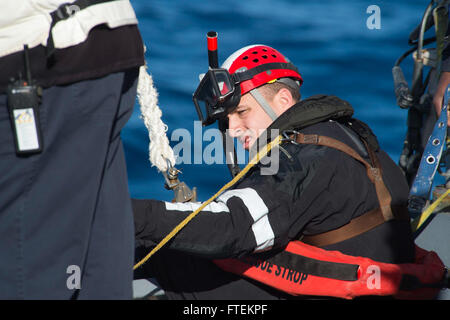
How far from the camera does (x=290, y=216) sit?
1.66 m

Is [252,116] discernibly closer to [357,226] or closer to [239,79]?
[239,79]

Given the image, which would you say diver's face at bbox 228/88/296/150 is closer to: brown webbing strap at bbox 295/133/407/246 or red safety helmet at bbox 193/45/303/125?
red safety helmet at bbox 193/45/303/125

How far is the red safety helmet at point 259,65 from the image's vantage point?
214 centimetres

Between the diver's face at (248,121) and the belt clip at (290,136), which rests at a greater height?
the belt clip at (290,136)

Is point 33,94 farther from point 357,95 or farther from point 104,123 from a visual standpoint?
point 357,95

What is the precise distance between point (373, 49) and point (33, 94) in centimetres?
704

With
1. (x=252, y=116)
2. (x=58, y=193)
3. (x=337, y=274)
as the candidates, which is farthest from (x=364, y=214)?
(x=58, y=193)

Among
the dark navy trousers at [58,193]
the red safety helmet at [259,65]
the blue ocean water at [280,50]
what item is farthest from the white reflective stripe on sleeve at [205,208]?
the blue ocean water at [280,50]

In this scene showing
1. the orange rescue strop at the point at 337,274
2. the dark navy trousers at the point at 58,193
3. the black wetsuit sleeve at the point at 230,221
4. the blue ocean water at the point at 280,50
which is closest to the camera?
the dark navy trousers at the point at 58,193

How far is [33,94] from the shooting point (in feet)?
3.76

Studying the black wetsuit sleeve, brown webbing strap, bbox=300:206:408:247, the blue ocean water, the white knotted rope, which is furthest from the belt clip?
the blue ocean water

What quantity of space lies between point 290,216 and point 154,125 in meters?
0.63

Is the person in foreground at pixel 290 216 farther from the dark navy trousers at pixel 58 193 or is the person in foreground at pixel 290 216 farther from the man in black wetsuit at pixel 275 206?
the dark navy trousers at pixel 58 193
